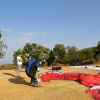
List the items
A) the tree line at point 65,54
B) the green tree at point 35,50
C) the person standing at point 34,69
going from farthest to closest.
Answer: the green tree at point 35,50 → the tree line at point 65,54 → the person standing at point 34,69

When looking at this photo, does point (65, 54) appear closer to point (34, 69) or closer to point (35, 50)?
point (35, 50)

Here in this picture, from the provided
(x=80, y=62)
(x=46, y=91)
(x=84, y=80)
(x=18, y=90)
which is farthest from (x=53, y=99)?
(x=80, y=62)

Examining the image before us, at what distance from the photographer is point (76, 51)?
39.6 meters

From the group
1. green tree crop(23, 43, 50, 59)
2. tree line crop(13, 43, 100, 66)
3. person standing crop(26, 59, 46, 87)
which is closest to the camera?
person standing crop(26, 59, 46, 87)

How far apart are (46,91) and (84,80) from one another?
10.3 ft

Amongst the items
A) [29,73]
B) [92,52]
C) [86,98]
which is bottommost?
[86,98]

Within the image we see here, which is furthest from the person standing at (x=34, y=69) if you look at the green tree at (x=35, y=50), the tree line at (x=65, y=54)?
the green tree at (x=35, y=50)

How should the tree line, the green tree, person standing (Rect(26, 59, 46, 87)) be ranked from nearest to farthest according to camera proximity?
1. person standing (Rect(26, 59, 46, 87))
2. the tree line
3. the green tree

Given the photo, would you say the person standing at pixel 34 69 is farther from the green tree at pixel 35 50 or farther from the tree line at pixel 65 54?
the green tree at pixel 35 50

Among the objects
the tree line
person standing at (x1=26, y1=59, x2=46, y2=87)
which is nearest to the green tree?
the tree line

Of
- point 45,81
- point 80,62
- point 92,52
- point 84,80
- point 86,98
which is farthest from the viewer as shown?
point 92,52

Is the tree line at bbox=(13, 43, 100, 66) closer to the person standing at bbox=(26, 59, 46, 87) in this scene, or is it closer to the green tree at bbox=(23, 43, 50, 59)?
the green tree at bbox=(23, 43, 50, 59)

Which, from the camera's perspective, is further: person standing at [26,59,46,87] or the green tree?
the green tree

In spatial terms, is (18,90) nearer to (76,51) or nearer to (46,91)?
(46,91)
